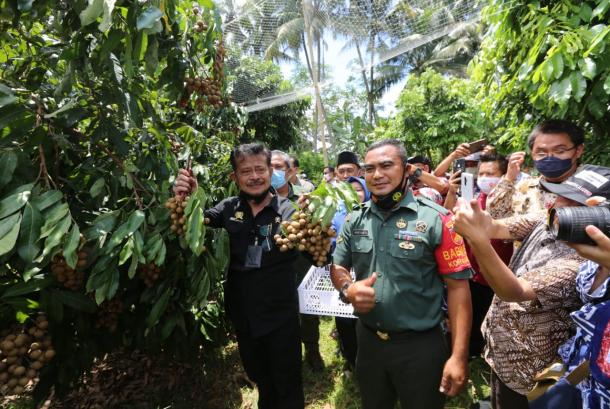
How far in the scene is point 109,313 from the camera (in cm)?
200

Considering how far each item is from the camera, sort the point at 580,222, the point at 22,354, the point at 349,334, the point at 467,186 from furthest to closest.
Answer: the point at 349,334 → the point at 22,354 → the point at 467,186 → the point at 580,222

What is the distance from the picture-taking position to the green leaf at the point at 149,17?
1105 millimetres

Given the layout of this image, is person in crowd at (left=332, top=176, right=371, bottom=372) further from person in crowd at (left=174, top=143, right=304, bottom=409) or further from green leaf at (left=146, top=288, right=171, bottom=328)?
green leaf at (left=146, top=288, right=171, bottom=328)

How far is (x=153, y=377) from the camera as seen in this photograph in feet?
9.49

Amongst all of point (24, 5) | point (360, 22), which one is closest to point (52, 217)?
point (24, 5)

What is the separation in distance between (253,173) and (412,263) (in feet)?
3.05

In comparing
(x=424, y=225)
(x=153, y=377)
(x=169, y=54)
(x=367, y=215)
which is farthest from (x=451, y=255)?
(x=153, y=377)

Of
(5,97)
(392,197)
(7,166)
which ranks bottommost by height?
(392,197)

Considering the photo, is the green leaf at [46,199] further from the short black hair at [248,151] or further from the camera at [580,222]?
the camera at [580,222]

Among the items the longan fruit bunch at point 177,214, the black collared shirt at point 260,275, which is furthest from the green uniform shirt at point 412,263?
the longan fruit bunch at point 177,214

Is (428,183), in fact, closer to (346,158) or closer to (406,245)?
(346,158)

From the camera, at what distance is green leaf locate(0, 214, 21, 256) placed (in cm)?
117

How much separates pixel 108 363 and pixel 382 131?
385 inches

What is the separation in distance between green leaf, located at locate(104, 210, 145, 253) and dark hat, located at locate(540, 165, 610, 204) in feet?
4.93
